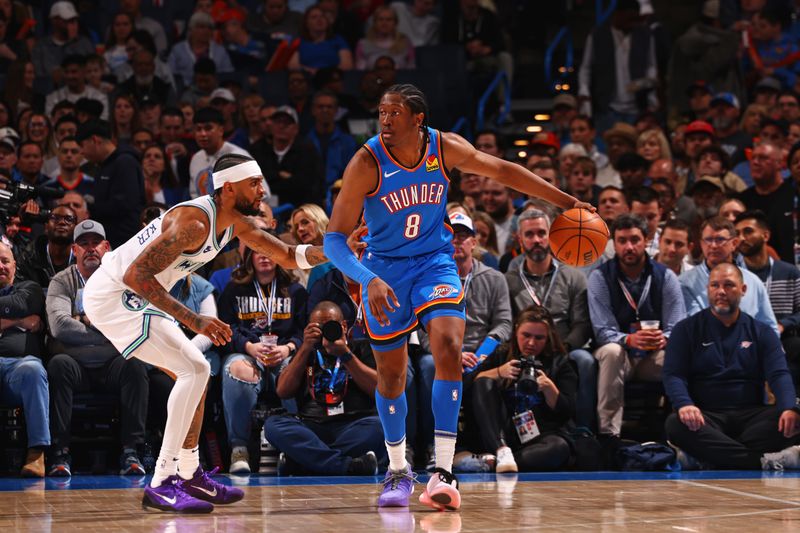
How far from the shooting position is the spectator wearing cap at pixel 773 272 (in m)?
9.02

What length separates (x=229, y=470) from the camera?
8.23m

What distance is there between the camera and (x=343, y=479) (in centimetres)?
755

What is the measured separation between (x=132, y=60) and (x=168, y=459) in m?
7.98

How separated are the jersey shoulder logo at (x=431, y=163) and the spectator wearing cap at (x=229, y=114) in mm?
5948

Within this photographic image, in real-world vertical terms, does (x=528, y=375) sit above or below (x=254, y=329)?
below

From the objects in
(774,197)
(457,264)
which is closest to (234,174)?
(457,264)

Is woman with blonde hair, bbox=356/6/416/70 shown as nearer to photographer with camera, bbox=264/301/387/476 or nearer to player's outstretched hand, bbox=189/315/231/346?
photographer with camera, bbox=264/301/387/476

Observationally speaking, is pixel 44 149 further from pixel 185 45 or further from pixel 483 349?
pixel 483 349

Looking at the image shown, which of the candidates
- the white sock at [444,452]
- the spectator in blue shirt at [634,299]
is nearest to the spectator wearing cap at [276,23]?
the spectator in blue shirt at [634,299]

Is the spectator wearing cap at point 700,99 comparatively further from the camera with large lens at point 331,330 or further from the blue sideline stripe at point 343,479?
the camera with large lens at point 331,330

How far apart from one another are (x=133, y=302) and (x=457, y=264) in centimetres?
317

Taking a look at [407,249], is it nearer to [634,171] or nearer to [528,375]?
[528,375]

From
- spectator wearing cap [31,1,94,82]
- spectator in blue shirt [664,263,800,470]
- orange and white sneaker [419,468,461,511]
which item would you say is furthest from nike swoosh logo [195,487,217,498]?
spectator wearing cap [31,1,94,82]

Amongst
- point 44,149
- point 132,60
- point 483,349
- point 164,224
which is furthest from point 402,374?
point 132,60
